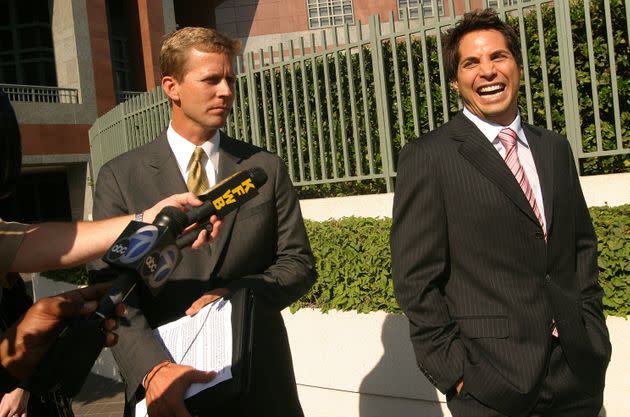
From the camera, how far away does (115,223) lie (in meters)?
1.99

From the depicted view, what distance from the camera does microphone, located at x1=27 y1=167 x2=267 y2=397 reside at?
4.48 ft

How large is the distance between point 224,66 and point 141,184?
0.55 m

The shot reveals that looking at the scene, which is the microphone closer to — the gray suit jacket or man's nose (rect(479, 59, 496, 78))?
the gray suit jacket

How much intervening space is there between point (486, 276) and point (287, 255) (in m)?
0.75

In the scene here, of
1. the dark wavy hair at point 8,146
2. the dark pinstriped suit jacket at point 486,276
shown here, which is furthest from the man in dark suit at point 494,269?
the dark wavy hair at point 8,146

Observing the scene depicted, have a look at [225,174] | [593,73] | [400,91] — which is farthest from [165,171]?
[400,91]

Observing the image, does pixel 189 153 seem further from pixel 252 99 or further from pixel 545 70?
pixel 252 99

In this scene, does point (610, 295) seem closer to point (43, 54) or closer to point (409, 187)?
point (409, 187)

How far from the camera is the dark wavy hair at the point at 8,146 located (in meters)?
1.62

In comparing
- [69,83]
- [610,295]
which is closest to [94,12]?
[69,83]

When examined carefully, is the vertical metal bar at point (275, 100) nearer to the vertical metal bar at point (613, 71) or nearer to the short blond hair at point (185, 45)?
the vertical metal bar at point (613, 71)

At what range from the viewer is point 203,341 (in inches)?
77.9

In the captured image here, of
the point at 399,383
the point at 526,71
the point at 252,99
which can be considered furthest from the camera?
the point at 252,99

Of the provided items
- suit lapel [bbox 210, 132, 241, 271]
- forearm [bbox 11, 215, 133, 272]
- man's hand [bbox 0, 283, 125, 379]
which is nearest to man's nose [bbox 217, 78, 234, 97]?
suit lapel [bbox 210, 132, 241, 271]
